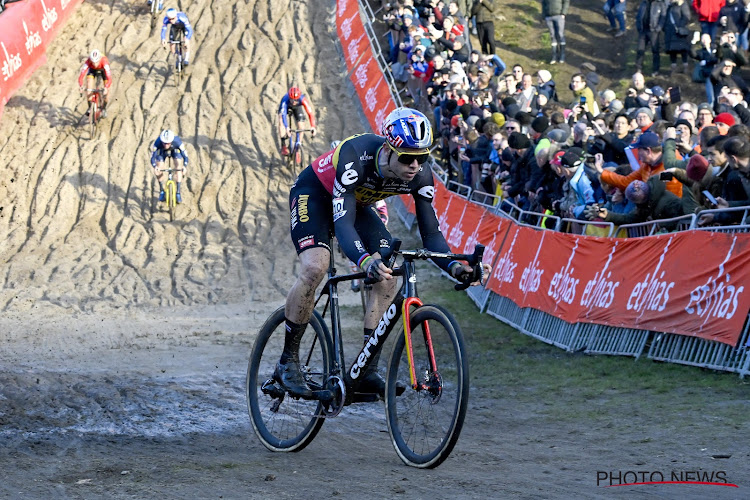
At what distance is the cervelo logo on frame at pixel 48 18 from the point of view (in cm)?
2683

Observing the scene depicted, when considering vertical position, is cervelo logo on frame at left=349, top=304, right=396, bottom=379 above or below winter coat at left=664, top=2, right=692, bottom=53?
below

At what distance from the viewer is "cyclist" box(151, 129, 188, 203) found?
65.8ft

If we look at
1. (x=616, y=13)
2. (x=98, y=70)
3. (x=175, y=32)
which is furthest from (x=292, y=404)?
(x=616, y=13)

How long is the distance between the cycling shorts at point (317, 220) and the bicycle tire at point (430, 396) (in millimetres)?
968

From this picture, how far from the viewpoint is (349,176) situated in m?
6.24

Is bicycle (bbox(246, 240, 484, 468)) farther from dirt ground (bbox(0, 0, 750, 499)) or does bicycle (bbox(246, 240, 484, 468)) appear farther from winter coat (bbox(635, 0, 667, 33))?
winter coat (bbox(635, 0, 667, 33))

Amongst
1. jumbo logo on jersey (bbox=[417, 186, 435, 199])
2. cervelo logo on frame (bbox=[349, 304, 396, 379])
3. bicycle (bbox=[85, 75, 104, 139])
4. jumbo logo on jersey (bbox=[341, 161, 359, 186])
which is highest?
bicycle (bbox=[85, 75, 104, 139])

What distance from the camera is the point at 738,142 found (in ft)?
30.5

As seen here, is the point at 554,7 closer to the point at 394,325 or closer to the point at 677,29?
the point at 677,29

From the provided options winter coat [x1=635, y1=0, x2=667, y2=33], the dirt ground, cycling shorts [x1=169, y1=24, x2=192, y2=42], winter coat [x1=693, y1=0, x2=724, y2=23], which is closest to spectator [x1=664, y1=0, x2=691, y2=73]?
winter coat [x1=635, y1=0, x2=667, y2=33]

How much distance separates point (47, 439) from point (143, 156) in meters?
17.4

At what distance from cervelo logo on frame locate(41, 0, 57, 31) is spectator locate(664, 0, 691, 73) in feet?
55.4

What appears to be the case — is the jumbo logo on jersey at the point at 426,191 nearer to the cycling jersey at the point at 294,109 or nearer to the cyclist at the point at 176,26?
the cycling jersey at the point at 294,109

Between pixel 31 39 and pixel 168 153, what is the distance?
8.21 meters
